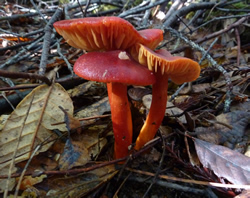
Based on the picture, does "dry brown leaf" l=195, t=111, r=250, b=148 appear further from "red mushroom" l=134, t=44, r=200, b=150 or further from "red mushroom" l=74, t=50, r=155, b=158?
"red mushroom" l=74, t=50, r=155, b=158

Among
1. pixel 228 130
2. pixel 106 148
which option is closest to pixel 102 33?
pixel 106 148

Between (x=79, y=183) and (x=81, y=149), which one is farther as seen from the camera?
(x=81, y=149)

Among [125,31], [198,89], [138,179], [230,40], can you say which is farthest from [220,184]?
[230,40]

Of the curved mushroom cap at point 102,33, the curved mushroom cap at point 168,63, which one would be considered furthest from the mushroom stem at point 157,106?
the curved mushroom cap at point 102,33

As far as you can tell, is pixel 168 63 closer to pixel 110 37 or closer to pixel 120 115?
pixel 110 37

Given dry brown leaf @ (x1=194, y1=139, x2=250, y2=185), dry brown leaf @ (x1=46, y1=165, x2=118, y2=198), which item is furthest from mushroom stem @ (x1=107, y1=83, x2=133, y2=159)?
dry brown leaf @ (x1=194, y1=139, x2=250, y2=185)

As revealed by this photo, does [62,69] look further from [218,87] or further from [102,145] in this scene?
[218,87]
